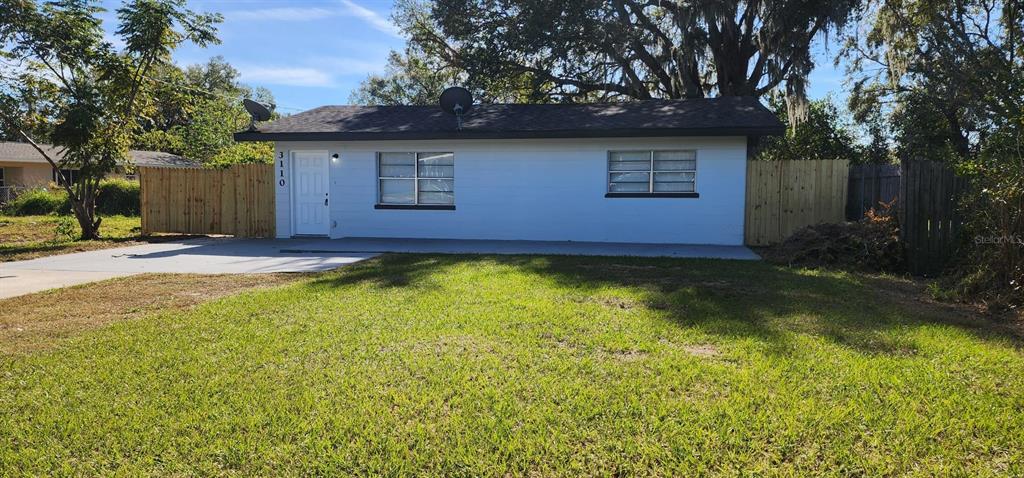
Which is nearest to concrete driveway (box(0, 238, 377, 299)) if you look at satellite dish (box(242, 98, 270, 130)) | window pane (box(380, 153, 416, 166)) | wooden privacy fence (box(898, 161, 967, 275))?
window pane (box(380, 153, 416, 166))

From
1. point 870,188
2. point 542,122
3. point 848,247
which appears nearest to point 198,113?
point 542,122

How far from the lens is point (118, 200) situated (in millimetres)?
23203

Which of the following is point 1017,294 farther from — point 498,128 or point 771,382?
point 498,128

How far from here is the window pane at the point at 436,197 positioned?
1373 centimetres

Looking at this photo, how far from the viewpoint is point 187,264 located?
9.62 meters


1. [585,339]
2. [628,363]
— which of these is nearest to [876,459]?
[628,363]

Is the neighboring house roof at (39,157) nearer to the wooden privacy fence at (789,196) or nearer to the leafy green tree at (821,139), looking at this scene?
the leafy green tree at (821,139)

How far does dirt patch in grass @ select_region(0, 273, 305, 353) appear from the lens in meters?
5.18

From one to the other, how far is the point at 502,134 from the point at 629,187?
9.15 ft

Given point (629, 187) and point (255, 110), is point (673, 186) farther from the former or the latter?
point (255, 110)

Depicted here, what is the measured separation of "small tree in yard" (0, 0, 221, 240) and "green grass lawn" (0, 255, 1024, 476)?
357 inches

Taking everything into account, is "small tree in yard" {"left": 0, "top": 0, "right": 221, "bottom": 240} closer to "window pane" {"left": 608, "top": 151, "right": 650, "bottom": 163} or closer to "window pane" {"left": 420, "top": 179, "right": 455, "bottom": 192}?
"window pane" {"left": 420, "top": 179, "right": 455, "bottom": 192}

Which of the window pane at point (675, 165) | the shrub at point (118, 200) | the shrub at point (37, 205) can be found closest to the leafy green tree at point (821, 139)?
the window pane at point (675, 165)

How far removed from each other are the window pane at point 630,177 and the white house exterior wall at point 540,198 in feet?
0.86
